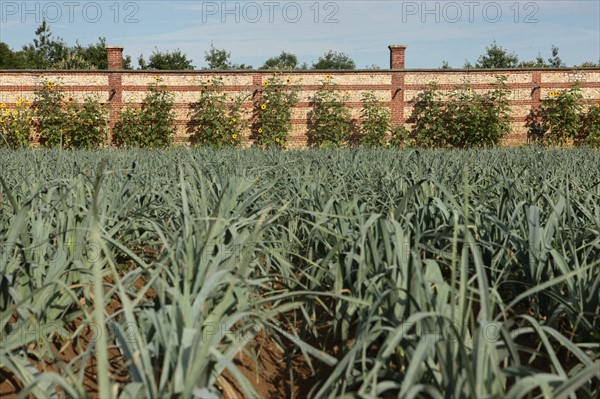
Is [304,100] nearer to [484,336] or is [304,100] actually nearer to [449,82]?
[449,82]

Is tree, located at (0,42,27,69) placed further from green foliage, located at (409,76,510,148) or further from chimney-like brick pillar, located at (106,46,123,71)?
green foliage, located at (409,76,510,148)

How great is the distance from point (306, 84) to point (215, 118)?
231 cm

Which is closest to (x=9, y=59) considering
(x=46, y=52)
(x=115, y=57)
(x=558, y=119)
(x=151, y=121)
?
(x=46, y=52)

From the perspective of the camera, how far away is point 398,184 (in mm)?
3693

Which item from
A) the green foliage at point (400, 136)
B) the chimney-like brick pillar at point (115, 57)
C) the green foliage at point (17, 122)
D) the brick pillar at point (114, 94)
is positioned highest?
the chimney-like brick pillar at point (115, 57)

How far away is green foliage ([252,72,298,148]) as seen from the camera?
15875mm

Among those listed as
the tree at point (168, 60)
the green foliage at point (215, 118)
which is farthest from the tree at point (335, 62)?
the green foliage at point (215, 118)

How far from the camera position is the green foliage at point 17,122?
1560 cm

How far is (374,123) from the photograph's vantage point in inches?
630

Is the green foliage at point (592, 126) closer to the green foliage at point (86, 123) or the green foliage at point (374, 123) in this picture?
the green foliage at point (374, 123)

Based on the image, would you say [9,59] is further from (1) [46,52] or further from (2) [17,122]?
(2) [17,122]

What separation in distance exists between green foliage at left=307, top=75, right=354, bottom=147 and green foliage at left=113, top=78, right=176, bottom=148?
3.25 m

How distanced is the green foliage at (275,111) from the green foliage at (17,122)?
5.09 m

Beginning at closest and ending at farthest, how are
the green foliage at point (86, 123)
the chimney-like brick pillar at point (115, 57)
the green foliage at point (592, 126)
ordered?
the green foliage at point (86, 123) → the green foliage at point (592, 126) → the chimney-like brick pillar at point (115, 57)
